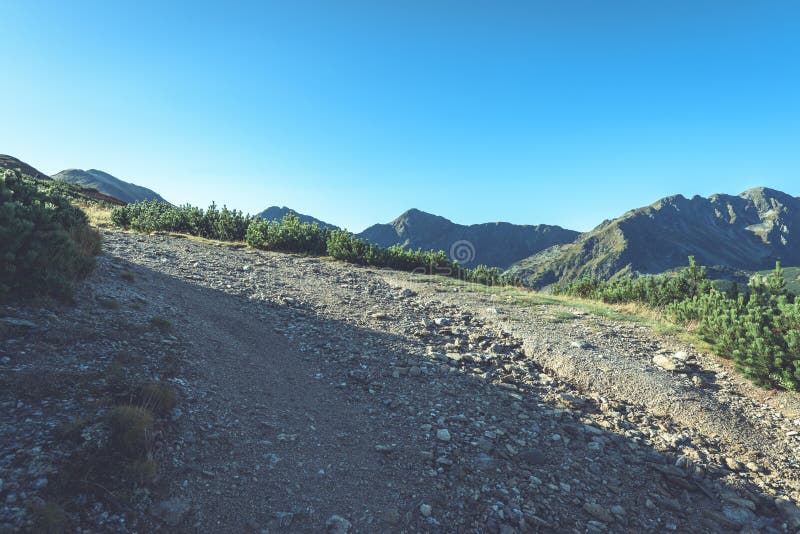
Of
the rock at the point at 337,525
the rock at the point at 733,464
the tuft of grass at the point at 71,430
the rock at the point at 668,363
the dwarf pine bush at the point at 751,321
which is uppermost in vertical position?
the dwarf pine bush at the point at 751,321

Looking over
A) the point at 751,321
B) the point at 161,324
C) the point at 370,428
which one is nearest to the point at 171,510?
the point at 370,428

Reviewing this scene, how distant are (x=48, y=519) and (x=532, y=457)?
5.60 metres

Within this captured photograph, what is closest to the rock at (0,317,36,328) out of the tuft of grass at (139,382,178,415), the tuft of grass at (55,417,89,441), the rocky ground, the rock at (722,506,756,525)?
the rocky ground

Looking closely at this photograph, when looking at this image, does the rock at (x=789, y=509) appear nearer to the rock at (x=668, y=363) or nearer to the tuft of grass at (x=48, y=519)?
the rock at (x=668, y=363)

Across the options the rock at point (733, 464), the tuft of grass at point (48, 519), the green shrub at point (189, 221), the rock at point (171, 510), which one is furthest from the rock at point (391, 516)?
the green shrub at point (189, 221)

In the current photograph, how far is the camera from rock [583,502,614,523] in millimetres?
4629

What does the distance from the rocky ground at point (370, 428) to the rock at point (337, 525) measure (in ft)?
0.19

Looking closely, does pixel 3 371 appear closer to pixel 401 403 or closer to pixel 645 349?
pixel 401 403

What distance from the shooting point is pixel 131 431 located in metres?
4.35

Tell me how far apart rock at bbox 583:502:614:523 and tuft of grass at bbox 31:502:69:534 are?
220 inches

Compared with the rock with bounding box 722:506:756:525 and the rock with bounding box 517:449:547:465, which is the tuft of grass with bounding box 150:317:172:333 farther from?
the rock with bounding box 722:506:756:525

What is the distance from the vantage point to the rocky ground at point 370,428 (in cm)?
414

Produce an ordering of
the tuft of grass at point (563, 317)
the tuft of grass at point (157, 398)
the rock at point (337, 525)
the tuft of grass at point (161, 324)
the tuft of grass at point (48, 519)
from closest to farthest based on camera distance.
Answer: the tuft of grass at point (48, 519) → the rock at point (337, 525) → the tuft of grass at point (157, 398) → the tuft of grass at point (161, 324) → the tuft of grass at point (563, 317)

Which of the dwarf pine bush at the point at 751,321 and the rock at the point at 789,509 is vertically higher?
the dwarf pine bush at the point at 751,321
